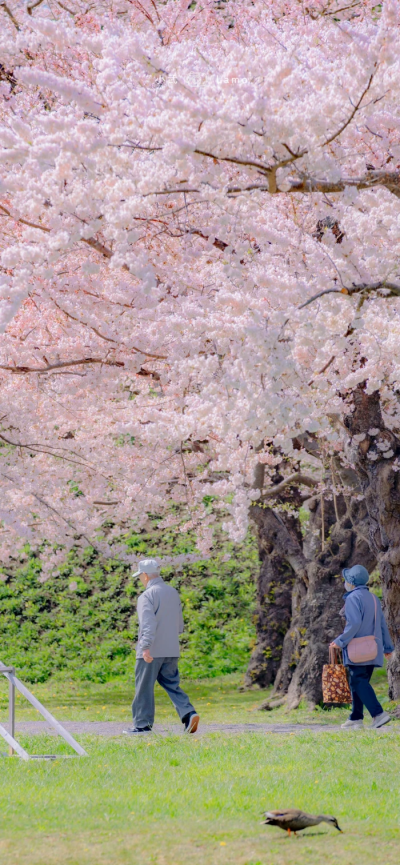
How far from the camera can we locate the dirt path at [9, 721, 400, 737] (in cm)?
929

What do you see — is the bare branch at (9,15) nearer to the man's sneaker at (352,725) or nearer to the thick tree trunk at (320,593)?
the thick tree trunk at (320,593)

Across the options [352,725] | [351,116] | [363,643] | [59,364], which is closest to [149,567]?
[363,643]

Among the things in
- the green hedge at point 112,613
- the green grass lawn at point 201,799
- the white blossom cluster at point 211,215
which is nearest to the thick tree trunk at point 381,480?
the white blossom cluster at point 211,215

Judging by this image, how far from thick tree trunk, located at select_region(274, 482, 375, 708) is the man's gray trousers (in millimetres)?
3725

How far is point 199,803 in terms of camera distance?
5.32m

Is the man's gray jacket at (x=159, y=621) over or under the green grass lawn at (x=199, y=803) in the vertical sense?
over

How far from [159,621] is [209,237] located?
3.68 m

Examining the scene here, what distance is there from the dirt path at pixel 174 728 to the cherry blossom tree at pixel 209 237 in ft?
4.32

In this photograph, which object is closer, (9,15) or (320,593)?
(9,15)

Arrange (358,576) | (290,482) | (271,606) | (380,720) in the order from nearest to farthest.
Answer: (380,720), (358,576), (290,482), (271,606)

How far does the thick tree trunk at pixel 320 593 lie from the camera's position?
1232 cm

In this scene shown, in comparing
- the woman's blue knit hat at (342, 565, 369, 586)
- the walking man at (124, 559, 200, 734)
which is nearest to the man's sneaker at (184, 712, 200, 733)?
the walking man at (124, 559, 200, 734)

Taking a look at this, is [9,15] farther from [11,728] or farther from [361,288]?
[11,728]

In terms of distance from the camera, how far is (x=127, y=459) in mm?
14164
